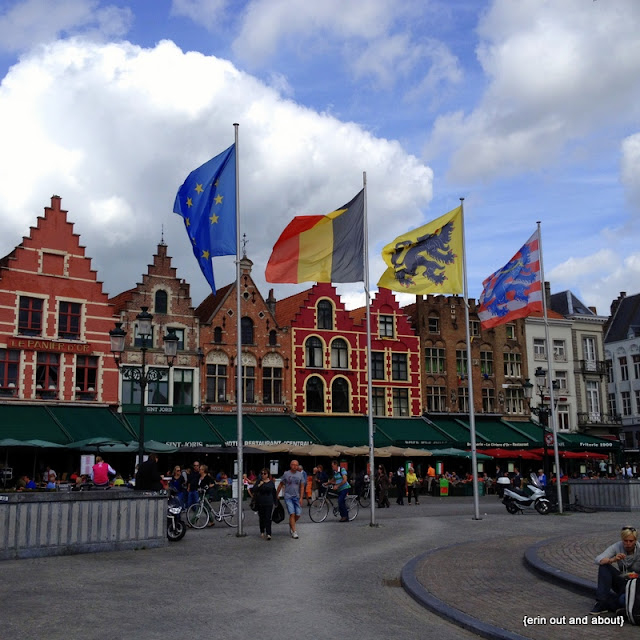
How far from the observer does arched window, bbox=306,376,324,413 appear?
46.4 meters

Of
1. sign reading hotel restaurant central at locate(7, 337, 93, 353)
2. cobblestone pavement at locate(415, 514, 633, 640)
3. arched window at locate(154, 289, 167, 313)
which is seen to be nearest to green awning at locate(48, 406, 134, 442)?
sign reading hotel restaurant central at locate(7, 337, 93, 353)

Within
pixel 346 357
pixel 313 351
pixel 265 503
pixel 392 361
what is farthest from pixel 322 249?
pixel 392 361

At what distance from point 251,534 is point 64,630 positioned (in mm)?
11303

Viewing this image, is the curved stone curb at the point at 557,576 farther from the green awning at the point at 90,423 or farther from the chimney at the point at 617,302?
the chimney at the point at 617,302

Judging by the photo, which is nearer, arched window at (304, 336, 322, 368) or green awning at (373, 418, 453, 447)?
green awning at (373, 418, 453, 447)

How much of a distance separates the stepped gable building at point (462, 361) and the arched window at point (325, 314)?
7030mm

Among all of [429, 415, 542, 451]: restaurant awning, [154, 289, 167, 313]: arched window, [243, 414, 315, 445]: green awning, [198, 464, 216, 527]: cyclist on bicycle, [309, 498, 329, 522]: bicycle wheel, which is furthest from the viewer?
[429, 415, 542, 451]: restaurant awning

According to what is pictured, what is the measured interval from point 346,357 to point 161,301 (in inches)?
475

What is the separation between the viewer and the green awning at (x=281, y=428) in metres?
41.9

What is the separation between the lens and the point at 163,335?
4222 centimetres

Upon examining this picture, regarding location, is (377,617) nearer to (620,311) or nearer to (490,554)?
(490,554)

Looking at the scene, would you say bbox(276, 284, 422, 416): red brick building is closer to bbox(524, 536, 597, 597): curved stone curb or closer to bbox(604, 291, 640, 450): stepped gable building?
bbox(604, 291, 640, 450): stepped gable building

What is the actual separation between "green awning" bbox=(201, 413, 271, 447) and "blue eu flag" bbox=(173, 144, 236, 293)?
68.2 feet

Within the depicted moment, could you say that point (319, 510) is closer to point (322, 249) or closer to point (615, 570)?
point (322, 249)
